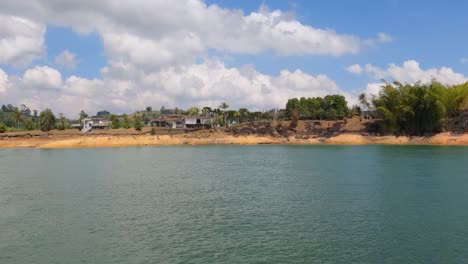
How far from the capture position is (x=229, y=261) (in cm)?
2203

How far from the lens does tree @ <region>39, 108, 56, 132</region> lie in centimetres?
16700

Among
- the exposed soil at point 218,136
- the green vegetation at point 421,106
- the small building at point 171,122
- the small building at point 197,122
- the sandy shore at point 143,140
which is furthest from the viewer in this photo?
the small building at point 171,122

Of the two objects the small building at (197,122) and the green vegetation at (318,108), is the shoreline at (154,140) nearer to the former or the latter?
the green vegetation at (318,108)

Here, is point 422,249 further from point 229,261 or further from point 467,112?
point 467,112

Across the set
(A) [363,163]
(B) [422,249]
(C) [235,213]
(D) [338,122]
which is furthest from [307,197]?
(D) [338,122]

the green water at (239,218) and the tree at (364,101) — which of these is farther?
the tree at (364,101)

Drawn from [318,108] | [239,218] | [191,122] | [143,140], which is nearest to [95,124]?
[191,122]

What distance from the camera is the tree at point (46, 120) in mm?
167000

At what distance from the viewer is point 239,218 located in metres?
31.3

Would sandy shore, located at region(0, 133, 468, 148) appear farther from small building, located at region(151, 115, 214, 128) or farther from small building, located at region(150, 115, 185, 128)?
small building, located at region(150, 115, 185, 128)

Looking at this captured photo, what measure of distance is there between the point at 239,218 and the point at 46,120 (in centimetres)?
15548

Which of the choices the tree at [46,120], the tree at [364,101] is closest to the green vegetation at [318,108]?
the tree at [364,101]

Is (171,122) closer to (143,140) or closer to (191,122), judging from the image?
(191,122)

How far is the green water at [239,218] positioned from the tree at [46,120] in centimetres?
12019
